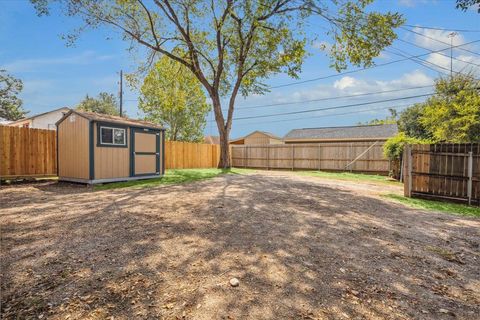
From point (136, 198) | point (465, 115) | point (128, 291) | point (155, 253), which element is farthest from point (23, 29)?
point (465, 115)

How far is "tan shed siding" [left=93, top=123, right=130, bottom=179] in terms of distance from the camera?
9148mm

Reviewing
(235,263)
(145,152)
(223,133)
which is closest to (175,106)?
(223,133)

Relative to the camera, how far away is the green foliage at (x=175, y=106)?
79.6 ft

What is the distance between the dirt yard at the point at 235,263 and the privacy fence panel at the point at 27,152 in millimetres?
5759

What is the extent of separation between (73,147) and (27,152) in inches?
84.7

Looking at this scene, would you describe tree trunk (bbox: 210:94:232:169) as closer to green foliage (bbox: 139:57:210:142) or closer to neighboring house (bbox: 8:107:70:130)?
green foliage (bbox: 139:57:210:142)

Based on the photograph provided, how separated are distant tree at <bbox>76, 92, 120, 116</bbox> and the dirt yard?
123 feet

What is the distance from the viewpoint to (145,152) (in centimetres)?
1084

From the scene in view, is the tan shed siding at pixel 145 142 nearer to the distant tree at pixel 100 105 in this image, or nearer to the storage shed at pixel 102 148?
the storage shed at pixel 102 148

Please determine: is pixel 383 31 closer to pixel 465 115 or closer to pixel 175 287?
pixel 465 115

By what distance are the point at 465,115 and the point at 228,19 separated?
14.4m

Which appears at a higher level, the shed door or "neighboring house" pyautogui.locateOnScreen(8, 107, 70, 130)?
"neighboring house" pyautogui.locateOnScreen(8, 107, 70, 130)

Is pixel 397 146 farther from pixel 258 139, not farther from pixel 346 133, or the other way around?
pixel 258 139

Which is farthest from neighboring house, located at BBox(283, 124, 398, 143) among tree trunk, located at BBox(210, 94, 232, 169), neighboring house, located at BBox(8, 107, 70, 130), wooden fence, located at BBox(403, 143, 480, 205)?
neighboring house, located at BBox(8, 107, 70, 130)
